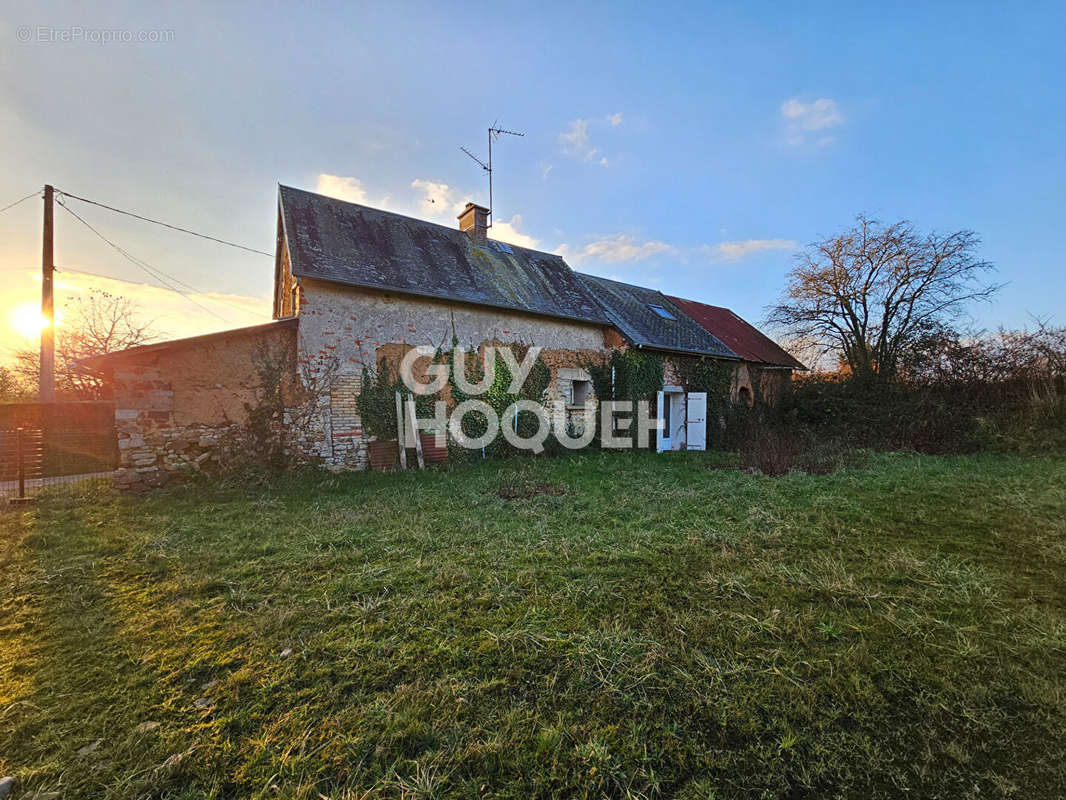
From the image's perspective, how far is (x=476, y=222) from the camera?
1204 centimetres

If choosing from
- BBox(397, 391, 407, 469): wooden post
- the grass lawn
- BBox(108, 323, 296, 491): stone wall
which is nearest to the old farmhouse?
BBox(108, 323, 296, 491): stone wall

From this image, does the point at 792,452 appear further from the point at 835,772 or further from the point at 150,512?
the point at 150,512

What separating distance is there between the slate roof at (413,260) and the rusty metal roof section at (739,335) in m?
6.41

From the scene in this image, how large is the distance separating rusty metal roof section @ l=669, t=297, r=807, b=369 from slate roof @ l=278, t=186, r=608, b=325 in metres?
6.41

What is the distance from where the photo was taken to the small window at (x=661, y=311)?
1430 cm

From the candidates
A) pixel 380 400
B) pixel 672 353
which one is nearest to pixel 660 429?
pixel 672 353

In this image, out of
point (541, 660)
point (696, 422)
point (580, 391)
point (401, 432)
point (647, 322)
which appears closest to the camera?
point (541, 660)

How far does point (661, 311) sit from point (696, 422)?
4.43 m

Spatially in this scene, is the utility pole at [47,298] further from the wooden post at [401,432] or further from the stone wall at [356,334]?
the wooden post at [401,432]

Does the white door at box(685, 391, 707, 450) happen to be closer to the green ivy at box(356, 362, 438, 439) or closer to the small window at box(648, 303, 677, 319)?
the small window at box(648, 303, 677, 319)

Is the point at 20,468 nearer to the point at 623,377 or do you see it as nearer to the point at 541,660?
the point at 541,660

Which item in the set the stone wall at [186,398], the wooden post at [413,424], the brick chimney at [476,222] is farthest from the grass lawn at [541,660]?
the brick chimney at [476,222]

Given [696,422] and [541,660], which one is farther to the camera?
[696,422]

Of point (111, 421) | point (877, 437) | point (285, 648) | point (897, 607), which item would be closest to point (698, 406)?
point (877, 437)
